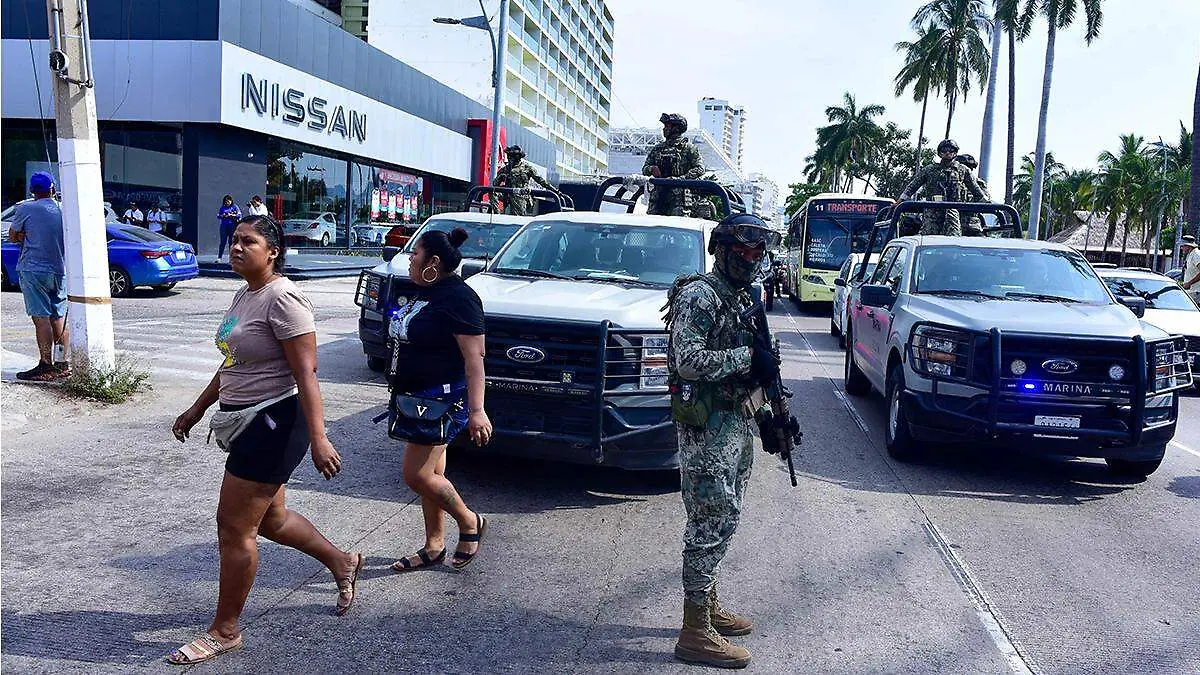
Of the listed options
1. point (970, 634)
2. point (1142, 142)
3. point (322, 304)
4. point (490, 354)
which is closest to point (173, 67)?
point (322, 304)

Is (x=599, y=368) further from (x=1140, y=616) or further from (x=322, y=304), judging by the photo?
(x=322, y=304)

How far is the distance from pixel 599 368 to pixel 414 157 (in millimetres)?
31803

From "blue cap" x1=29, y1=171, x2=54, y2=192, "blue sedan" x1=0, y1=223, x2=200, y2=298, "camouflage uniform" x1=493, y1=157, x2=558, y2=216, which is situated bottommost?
"blue sedan" x1=0, y1=223, x2=200, y2=298

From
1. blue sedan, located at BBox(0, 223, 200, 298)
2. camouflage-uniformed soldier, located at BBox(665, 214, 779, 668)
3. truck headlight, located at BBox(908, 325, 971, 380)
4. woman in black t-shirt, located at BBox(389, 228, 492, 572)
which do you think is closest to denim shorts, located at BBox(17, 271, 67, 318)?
woman in black t-shirt, located at BBox(389, 228, 492, 572)

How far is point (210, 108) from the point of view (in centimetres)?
2373

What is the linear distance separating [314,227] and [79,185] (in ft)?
73.6

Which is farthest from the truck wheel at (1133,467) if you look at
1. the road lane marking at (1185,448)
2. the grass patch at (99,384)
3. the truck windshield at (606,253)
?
the grass patch at (99,384)

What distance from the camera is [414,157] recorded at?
3662 cm

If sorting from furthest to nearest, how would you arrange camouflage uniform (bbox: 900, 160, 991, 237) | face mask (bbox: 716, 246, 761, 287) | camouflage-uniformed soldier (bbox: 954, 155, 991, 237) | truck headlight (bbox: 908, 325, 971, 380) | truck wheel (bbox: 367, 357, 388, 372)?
1. camouflage uniform (bbox: 900, 160, 991, 237)
2. camouflage-uniformed soldier (bbox: 954, 155, 991, 237)
3. truck wheel (bbox: 367, 357, 388, 372)
4. truck headlight (bbox: 908, 325, 971, 380)
5. face mask (bbox: 716, 246, 761, 287)

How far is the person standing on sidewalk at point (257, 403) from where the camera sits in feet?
12.9

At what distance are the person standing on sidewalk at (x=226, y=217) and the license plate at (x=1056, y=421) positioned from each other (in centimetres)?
2058

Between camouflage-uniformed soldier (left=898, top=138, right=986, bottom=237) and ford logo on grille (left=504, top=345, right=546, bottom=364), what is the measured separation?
29.3ft

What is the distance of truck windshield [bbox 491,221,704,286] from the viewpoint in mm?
7957

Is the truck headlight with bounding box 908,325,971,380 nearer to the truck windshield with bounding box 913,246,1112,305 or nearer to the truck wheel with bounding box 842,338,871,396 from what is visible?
the truck windshield with bounding box 913,246,1112,305
